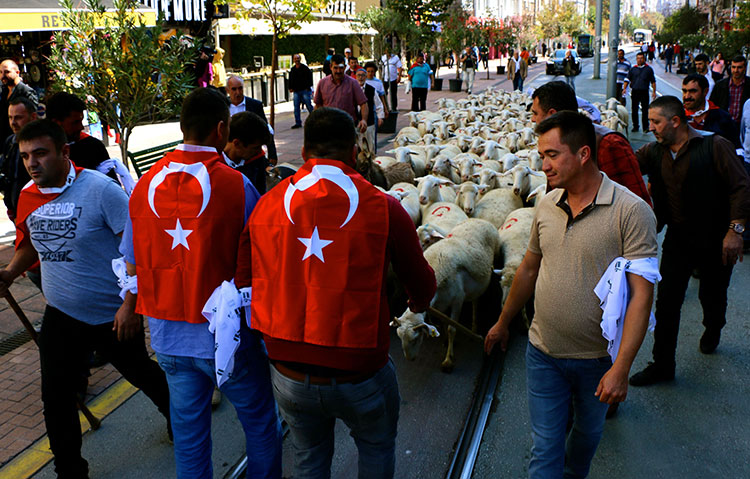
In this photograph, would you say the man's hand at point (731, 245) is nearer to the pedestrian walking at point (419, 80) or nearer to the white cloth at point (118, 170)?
the white cloth at point (118, 170)

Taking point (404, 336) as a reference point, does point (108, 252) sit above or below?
above

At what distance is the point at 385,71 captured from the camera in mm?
22984

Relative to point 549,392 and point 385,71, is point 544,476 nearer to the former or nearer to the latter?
point 549,392

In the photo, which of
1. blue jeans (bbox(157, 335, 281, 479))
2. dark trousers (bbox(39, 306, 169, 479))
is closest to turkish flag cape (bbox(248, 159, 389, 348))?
blue jeans (bbox(157, 335, 281, 479))

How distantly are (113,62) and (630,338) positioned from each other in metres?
5.77

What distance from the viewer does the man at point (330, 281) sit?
244 cm

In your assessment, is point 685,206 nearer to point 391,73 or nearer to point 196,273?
point 196,273

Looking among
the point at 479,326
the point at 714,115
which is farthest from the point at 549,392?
the point at 714,115

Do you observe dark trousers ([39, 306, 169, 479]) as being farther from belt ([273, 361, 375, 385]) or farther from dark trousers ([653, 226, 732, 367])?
dark trousers ([653, 226, 732, 367])

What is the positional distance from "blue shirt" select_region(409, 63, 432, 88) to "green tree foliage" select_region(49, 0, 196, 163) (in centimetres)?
1457

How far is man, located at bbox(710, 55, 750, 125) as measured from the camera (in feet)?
30.9

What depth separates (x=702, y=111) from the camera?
7.16 m

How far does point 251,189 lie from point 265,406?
1.08 m

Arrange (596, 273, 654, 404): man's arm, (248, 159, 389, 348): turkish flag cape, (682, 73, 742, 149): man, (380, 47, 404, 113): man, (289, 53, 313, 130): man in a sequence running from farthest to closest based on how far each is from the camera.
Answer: (380, 47, 404, 113): man
(289, 53, 313, 130): man
(682, 73, 742, 149): man
(596, 273, 654, 404): man's arm
(248, 159, 389, 348): turkish flag cape
